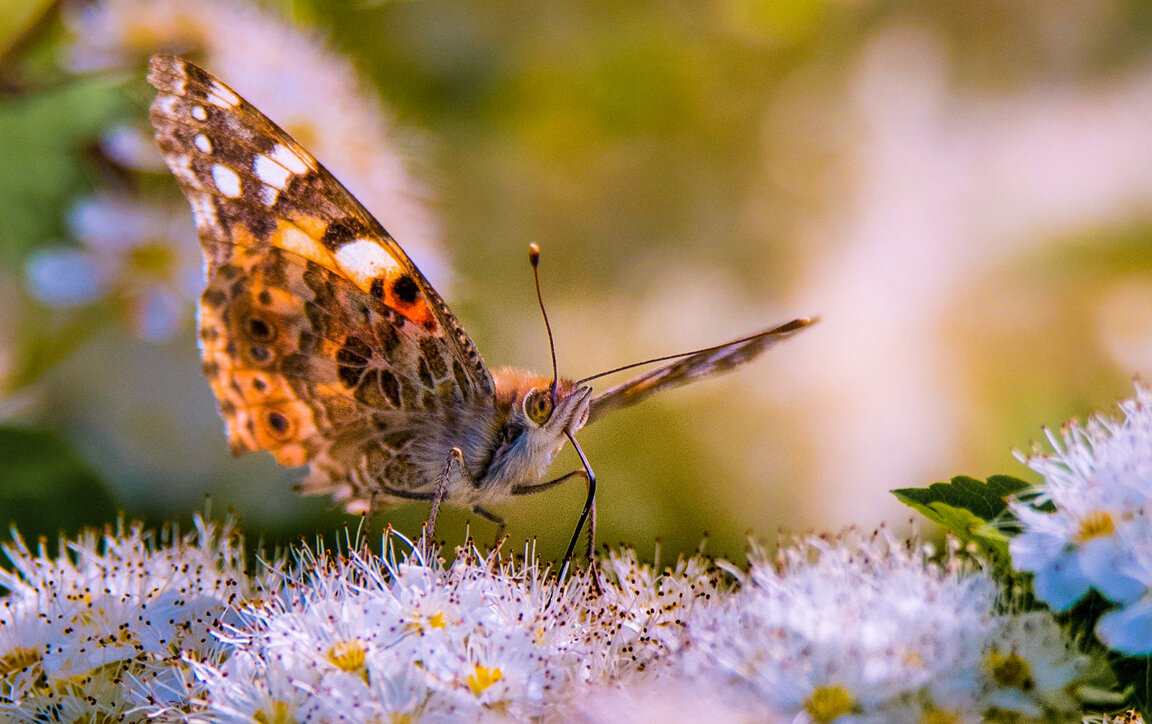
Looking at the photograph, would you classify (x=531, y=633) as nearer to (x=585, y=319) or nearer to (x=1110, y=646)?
(x=1110, y=646)

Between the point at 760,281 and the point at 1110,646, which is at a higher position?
the point at 760,281

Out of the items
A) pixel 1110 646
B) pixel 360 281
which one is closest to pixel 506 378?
pixel 360 281

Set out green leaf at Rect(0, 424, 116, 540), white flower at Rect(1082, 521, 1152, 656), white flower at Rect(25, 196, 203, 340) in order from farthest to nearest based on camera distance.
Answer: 1. white flower at Rect(25, 196, 203, 340)
2. green leaf at Rect(0, 424, 116, 540)
3. white flower at Rect(1082, 521, 1152, 656)

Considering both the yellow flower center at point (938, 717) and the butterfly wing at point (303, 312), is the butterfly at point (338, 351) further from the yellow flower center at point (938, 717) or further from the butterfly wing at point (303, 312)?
the yellow flower center at point (938, 717)

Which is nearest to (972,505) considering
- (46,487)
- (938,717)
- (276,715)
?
(938,717)

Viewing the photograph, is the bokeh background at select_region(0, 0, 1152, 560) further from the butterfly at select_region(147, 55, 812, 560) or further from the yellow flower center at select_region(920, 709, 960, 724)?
the yellow flower center at select_region(920, 709, 960, 724)

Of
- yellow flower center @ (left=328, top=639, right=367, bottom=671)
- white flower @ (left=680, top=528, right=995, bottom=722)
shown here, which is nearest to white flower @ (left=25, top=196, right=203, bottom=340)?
yellow flower center @ (left=328, top=639, right=367, bottom=671)

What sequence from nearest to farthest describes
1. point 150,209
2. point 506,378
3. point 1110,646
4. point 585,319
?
point 1110,646
point 506,378
point 150,209
point 585,319

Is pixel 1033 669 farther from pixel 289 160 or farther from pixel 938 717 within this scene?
pixel 289 160

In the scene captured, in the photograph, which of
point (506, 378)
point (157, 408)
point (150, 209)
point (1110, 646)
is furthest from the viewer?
point (157, 408)
